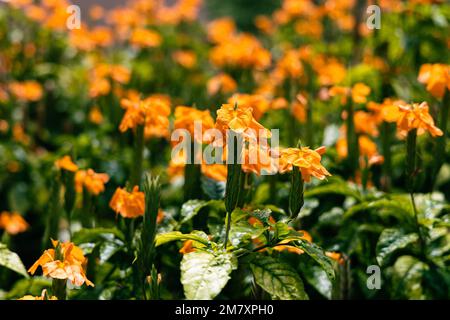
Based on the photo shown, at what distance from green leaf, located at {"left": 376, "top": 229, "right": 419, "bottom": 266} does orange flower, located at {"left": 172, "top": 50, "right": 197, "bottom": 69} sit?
2.66 m

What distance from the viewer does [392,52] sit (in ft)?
10.8

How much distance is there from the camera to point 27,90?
3.58 m

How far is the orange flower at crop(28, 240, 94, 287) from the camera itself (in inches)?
54.2

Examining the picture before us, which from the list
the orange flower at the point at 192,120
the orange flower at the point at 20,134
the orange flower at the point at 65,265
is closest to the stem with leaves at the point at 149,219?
the orange flower at the point at 65,265

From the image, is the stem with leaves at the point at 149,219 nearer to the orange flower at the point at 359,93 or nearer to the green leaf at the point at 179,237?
the green leaf at the point at 179,237

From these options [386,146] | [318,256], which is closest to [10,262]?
[318,256]

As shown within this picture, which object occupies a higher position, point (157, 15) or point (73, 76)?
point (157, 15)

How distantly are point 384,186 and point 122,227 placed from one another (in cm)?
101

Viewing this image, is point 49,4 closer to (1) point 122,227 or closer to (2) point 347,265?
(1) point 122,227

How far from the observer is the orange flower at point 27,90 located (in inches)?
141

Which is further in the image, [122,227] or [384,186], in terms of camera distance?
[384,186]

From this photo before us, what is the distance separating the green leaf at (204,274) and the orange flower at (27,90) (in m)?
2.50

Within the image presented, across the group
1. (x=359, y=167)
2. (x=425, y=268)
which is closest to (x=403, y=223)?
(x=425, y=268)
